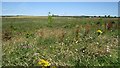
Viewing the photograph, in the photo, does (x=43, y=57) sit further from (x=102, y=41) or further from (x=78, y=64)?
(x=102, y=41)

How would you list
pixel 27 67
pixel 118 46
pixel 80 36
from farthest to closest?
pixel 80 36 → pixel 118 46 → pixel 27 67

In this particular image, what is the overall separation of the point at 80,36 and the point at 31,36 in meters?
2.57

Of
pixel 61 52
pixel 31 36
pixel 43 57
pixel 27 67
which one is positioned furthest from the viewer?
pixel 31 36

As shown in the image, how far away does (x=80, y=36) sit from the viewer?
14133mm

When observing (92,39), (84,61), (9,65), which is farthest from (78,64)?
(92,39)

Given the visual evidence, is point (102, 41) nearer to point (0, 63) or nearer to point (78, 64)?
point (78, 64)

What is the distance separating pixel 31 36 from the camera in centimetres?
1527

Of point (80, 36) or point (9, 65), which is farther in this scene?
point (80, 36)

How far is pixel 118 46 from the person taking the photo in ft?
39.6

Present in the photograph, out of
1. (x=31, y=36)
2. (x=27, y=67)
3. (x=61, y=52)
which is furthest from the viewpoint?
(x=31, y=36)

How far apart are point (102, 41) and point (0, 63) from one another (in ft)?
16.3

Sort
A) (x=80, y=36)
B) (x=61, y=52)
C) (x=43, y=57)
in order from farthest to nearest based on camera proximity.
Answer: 1. (x=80, y=36)
2. (x=61, y=52)
3. (x=43, y=57)

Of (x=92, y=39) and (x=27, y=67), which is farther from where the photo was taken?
(x=92, y=39)

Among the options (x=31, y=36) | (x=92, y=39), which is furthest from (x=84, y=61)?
(x=31, y=36)
